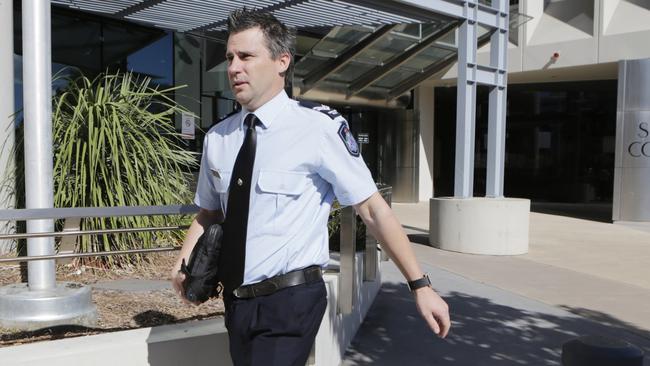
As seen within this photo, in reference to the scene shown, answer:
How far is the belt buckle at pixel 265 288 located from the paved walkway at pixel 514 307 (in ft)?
7.59

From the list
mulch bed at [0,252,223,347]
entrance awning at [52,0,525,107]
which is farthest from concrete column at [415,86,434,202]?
mulch bed at [0,252,223,347]

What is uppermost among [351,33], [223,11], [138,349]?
[351,33]

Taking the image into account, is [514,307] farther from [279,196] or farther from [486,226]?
[279,196]

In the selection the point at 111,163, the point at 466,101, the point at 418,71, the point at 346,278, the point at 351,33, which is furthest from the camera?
the point at 418,71

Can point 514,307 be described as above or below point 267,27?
below

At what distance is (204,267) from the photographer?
194cm

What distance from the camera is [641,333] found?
4727 millimetres

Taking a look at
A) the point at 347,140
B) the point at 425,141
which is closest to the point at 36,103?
the point at 347,140

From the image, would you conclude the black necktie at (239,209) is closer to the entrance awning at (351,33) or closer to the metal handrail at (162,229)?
the metal handrail at (162,229)

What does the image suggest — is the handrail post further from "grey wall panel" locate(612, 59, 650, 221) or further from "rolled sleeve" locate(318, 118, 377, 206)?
"grey wall panel" locate(612, 59, 650, 221)

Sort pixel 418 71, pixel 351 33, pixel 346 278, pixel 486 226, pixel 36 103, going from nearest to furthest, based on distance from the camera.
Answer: pixel 36 103
pixel 346 278
pixel 486 226
pixel 351 33
pixel 418 71

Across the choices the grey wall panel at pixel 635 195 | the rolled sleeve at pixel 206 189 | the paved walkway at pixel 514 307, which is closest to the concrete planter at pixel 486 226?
the paved walkway at pixel 514 307

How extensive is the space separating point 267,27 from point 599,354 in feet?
5.18

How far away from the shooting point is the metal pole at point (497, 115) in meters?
9.36
